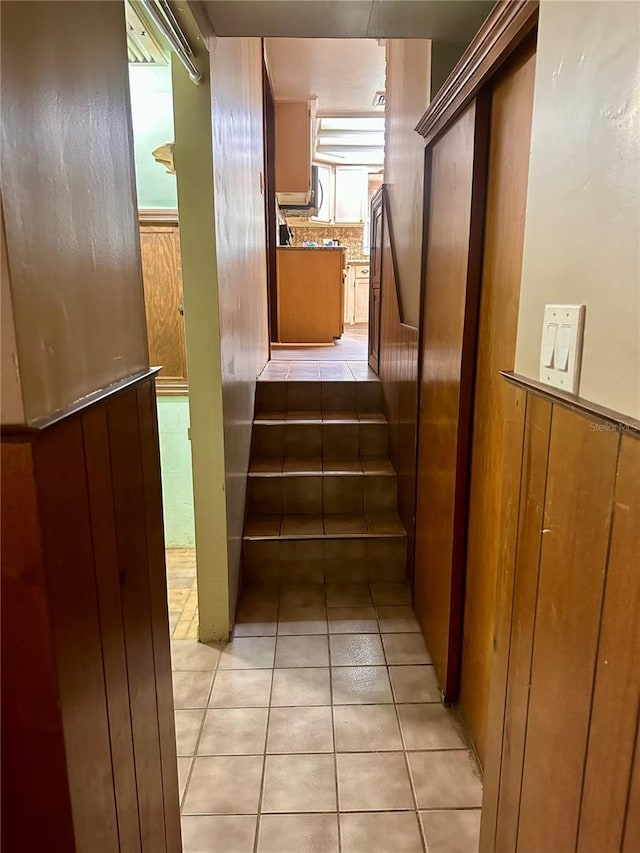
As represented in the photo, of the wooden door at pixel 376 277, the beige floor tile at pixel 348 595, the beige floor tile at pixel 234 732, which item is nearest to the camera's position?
the beige floor tile at pixel 234 732

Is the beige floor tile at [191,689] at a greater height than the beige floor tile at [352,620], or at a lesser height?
lesser

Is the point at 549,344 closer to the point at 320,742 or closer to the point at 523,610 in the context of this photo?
the point at 523,610

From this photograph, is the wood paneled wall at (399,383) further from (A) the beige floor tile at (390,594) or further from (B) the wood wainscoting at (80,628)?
(B) the wood wainscoting at (80,628)

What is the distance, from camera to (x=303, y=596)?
8.73 ft

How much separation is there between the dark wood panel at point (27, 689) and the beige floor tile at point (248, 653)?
1.54 m

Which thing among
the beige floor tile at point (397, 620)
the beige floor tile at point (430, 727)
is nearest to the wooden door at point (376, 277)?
the beige floor tile at point (397, 620)

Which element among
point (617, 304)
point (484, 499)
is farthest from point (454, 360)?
point (617, 304)

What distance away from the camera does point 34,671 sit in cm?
63

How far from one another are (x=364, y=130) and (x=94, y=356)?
23.5 feet

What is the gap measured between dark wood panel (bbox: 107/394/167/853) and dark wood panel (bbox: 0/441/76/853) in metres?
0.24

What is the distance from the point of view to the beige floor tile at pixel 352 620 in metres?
2.38

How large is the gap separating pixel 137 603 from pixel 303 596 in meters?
1.79

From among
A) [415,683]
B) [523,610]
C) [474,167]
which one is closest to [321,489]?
[415,683]

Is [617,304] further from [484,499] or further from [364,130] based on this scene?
[364,130]
